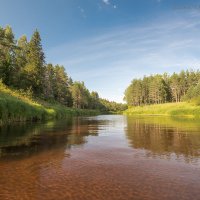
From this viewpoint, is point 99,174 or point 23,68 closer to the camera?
point 99,174

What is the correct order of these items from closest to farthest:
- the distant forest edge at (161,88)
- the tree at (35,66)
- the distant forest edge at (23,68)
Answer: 1. the distant forest edge at (23,68)
2. the tree at (35,66)
3. the distant forest edge at (161,88)

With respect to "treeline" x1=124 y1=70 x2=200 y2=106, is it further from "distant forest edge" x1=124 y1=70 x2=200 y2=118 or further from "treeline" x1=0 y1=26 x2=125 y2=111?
"treeline" x1=0 y1=26 x2=125 y2=111

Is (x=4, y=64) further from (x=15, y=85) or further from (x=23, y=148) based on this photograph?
(x=23, y=148)

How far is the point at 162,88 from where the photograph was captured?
13775cm

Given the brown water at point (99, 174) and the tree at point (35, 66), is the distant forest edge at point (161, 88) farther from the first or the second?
the brown water at point (99, 174)

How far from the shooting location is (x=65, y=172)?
29.0ft

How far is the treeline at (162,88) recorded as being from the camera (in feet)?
445

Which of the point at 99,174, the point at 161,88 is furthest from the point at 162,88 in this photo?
the point at 99,174

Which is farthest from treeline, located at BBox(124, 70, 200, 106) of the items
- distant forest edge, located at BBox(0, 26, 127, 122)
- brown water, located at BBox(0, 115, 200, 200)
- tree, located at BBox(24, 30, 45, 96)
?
brown water, located at BBox(0, 115, 200, 200)

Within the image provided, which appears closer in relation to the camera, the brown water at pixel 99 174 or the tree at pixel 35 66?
the brown water at pixel 99 174

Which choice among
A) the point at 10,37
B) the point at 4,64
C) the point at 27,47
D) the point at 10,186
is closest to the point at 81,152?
the point at 10,186

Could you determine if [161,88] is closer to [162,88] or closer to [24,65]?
[162,88]

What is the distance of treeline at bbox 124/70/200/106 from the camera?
135625 millimetres

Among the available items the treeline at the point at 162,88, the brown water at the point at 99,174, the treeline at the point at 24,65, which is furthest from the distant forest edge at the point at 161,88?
the brown water at the point at 99,174
